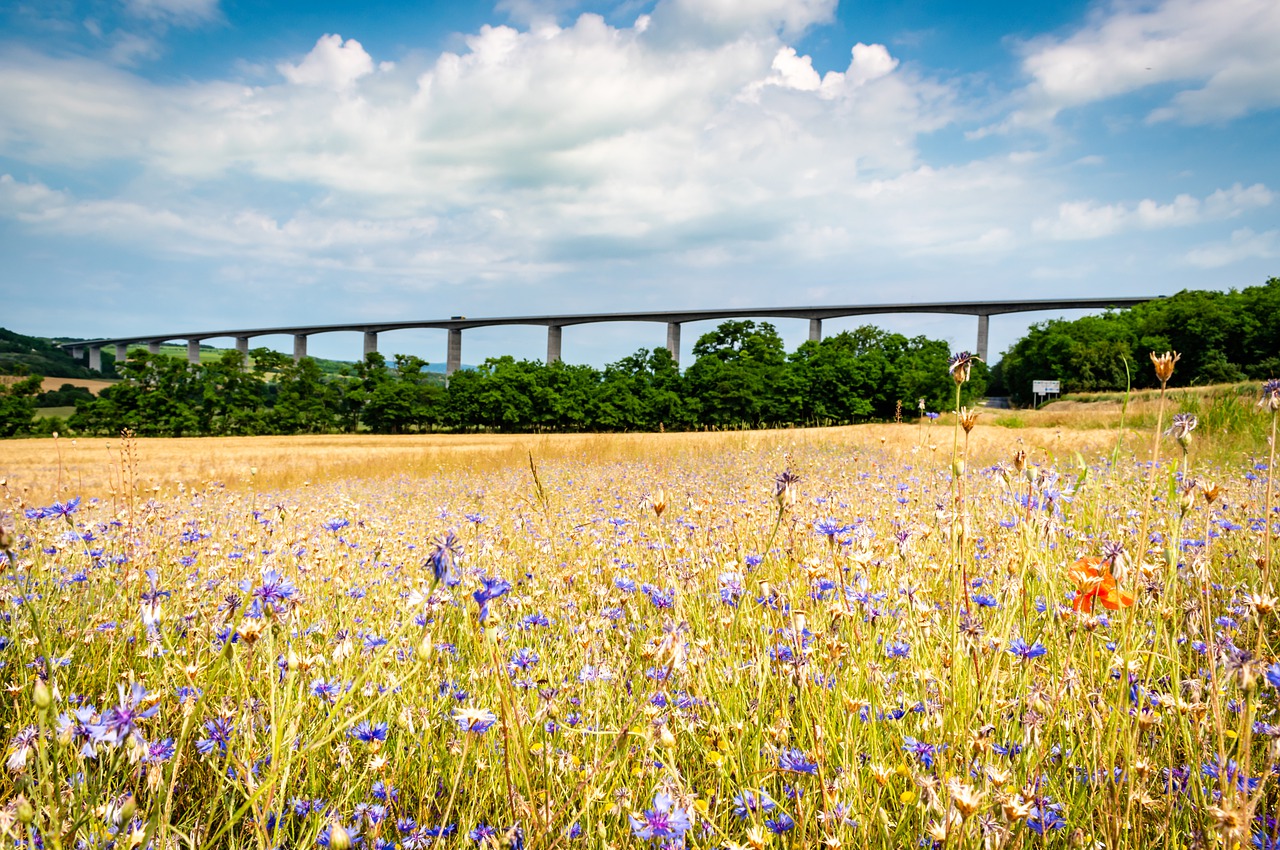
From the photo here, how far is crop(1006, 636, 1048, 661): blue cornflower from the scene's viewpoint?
68.9 inches

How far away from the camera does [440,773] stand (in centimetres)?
192

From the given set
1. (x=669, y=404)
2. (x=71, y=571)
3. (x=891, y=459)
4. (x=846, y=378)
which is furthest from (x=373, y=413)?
(x=71, y=571)

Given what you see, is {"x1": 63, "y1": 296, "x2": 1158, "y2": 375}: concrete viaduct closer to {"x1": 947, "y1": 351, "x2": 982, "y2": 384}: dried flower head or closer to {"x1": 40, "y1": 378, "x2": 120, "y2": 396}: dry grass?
{"x1": 40, "y1": 378, "x2": 120, "y2": 396}: dry grass

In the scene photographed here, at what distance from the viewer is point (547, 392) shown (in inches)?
1938

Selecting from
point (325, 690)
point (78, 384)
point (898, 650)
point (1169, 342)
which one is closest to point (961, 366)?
point (898, 650)

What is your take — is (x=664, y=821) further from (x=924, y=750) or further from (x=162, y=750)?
(x=162, y=750)

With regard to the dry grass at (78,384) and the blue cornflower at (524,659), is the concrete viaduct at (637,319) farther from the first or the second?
the blue cornflower at (524,659)

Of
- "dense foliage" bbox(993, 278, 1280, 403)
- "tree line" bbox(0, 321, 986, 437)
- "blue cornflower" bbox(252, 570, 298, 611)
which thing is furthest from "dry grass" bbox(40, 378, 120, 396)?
"dense foliage" bbox(993, 278, 1280, 403)

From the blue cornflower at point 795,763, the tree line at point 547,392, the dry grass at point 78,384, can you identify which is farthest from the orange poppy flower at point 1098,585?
the dry grass at point 78,384

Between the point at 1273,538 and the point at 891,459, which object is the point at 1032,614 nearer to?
the point at 1273,538

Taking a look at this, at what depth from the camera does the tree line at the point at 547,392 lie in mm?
44562

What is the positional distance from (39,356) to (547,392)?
66.3 meters

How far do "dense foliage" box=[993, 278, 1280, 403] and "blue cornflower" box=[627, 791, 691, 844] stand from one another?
52.5 metres

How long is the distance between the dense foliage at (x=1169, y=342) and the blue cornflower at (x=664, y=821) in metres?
52.5
